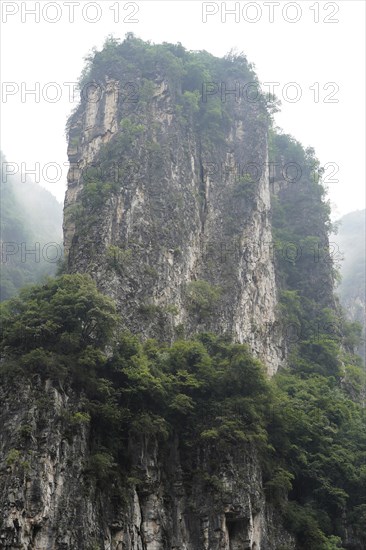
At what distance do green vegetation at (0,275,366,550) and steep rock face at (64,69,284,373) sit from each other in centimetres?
330

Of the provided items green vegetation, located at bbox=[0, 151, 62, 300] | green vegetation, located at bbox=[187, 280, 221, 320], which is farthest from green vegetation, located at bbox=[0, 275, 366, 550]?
green vegetation, located at bbox=[0, 151, 62, 300]

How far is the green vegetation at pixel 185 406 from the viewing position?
21.4m

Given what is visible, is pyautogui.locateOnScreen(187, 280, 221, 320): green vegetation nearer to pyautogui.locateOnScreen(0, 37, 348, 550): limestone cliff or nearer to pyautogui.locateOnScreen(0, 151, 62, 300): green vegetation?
pyautogui.locateOnScreen(0, 37, 348, 550): limestone cliff

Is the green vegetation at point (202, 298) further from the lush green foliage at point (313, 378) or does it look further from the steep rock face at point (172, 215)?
the lush green foliage at point (313, 378)

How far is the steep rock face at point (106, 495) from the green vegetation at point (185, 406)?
258 mm

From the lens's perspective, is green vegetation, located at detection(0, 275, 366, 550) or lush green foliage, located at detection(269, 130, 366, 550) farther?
lush green foliage, located at detection(269, 130, 366, 550)

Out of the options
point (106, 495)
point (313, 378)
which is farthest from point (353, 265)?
point (106, 495)

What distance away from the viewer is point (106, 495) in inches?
791

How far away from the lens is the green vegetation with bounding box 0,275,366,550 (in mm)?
21422

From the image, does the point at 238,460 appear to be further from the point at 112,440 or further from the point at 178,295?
the point at 178,295

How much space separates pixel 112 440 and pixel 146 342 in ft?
15.1

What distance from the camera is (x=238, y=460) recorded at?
22266 millimetres

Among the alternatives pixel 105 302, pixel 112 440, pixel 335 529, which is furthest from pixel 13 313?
pixel 335 529

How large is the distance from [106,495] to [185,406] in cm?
401
